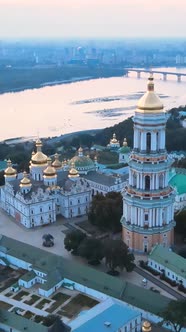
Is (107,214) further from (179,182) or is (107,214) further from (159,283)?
(179,182)

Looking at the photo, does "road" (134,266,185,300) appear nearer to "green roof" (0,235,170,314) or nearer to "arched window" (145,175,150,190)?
"green roof" (0,235,170,314)

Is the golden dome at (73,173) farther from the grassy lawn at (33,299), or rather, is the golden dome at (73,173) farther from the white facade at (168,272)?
the grassy lawn at (33,299)

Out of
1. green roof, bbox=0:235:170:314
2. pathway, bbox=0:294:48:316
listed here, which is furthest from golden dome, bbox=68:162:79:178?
pathway, bbox=0:294:48:316

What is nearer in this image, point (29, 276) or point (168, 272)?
point (29, 276)

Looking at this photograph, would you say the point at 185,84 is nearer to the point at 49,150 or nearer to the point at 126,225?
the point at 49,150

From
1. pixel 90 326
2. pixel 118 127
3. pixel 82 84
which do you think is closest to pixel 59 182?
pixel 90 326

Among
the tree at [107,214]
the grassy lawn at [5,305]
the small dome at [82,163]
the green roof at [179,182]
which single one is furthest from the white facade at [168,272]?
the small dome at [82,163]

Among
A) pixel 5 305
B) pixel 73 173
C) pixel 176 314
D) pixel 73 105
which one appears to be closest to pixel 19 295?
pixel 5 305
